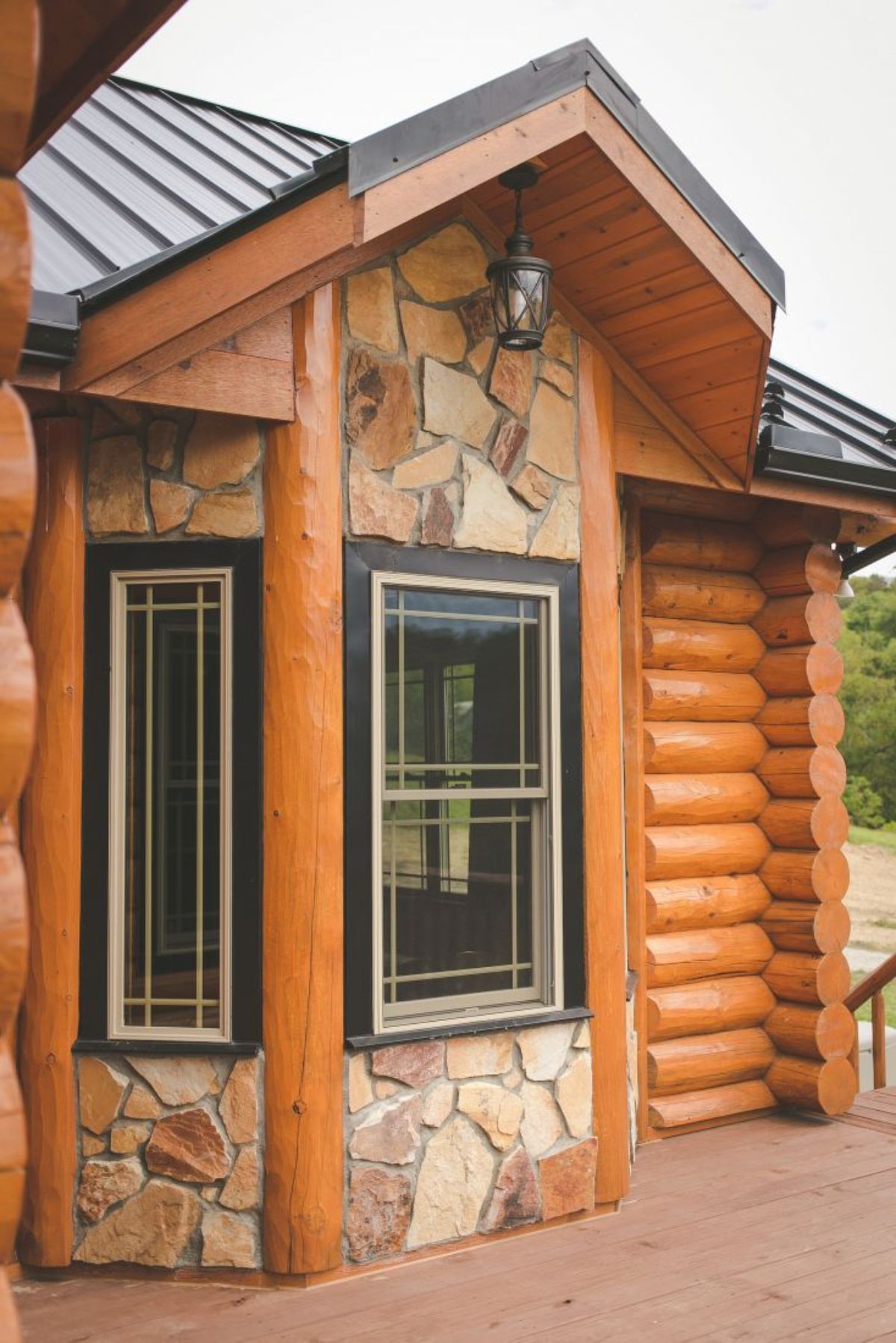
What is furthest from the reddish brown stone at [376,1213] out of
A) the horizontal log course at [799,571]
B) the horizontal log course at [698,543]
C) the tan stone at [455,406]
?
the horizontal log course at [799,571]

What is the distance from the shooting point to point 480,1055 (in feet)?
15.3

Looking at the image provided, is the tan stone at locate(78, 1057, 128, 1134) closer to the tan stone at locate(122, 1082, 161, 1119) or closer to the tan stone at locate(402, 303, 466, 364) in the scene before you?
the tan stone at locate(122, 1082, 161, 1119)

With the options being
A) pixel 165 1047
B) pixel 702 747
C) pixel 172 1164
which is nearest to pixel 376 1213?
pixel 172 1164

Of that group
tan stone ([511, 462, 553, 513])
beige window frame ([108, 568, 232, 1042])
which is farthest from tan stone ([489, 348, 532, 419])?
beige window frame ([108, 568, 232, 1042])

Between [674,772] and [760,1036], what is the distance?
144 cm

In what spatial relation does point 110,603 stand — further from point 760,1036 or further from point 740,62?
point 740,62

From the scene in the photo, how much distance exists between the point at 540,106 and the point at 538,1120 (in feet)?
12.0

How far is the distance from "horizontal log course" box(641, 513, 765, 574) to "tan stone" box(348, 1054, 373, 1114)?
9.88 ft

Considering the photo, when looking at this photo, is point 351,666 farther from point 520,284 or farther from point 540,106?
point 540,106

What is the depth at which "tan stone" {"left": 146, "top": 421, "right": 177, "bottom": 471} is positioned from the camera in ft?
14.5

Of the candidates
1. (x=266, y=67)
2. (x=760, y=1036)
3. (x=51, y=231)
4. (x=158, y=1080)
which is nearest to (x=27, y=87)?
(x=51, y=231)

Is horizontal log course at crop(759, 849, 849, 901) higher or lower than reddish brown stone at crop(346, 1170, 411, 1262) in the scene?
higher

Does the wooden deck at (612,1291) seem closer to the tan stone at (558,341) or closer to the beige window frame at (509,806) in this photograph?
the beige window frame at (509,806)

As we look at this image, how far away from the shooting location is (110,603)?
4.45 m
